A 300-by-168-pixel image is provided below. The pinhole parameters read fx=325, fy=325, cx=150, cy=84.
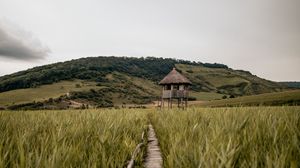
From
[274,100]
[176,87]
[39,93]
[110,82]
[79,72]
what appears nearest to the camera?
[274,100]

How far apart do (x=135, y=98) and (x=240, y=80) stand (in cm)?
7625

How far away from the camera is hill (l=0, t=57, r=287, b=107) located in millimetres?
100688

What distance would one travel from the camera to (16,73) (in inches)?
5714

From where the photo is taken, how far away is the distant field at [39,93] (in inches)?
3268

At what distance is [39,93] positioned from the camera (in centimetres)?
9550

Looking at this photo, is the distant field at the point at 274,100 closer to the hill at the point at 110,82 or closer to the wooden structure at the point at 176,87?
the wooden structure at the point at 176,87

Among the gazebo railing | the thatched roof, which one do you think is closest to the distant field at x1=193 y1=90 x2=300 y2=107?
the gazebo railing

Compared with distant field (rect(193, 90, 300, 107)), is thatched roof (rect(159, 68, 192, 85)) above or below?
above

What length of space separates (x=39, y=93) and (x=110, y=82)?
4566 centimetres

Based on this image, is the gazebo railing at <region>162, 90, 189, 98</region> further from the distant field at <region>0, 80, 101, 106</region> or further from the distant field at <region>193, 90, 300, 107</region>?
the distant field at <region>0, 80, 101, 106</region>

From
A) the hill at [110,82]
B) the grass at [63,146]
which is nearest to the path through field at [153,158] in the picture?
the grass at [63,146]

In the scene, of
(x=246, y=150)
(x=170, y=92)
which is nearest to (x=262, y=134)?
(x=246, y=150)

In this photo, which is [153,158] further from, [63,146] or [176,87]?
[176,87]

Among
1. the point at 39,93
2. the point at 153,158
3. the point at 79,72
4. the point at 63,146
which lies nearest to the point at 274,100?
the point at 153,158
